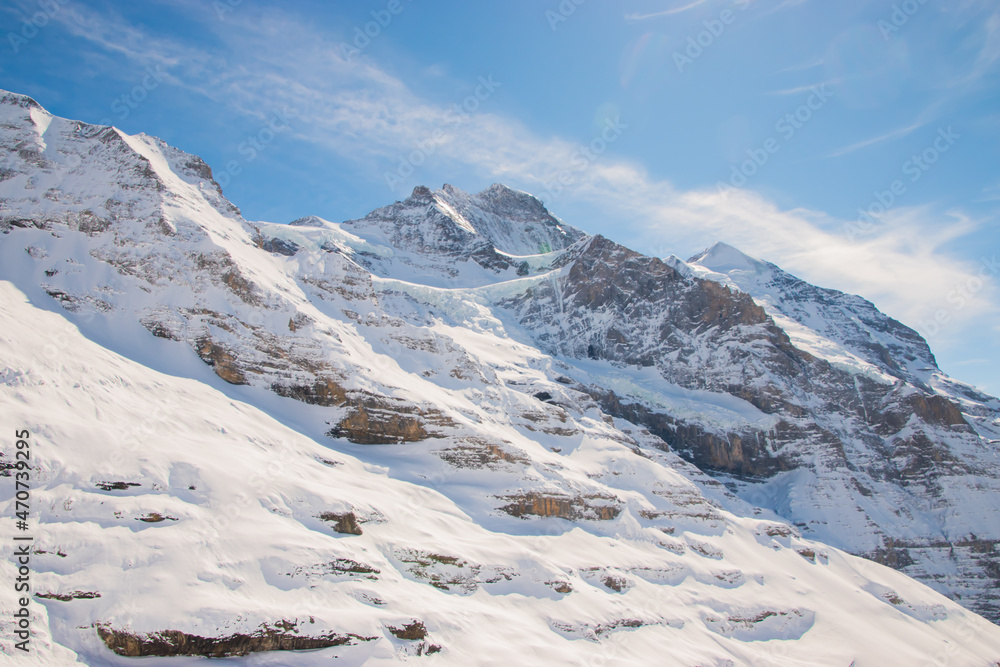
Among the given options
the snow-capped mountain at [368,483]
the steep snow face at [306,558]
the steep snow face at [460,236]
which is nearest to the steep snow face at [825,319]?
the snow-capped mountain at [368,483]

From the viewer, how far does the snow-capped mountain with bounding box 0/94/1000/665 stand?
22.1 m

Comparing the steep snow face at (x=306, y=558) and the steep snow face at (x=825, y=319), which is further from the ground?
the steep snow face at (x=825, y=319)

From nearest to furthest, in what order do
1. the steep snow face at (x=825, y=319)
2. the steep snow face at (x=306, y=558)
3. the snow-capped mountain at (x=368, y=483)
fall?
the steep snow face at (x=306, y=558)
the snow-capped mountain at (x=368, y=483)
the steep snow face at (x=825, y=319)

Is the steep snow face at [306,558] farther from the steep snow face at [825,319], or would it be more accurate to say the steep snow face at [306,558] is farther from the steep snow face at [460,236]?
the steep snow face at [825,319]

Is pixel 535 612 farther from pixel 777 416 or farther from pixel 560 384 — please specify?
pixel 777 416

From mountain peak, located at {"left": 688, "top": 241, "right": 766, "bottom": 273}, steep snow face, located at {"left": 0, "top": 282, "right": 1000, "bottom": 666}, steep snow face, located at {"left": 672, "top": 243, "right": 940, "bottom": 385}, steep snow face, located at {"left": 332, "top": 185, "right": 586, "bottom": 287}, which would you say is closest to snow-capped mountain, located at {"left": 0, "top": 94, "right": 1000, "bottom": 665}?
steep snow face, located at {"left": 0, "top": 282, "right": 1000, "bottom": 666}

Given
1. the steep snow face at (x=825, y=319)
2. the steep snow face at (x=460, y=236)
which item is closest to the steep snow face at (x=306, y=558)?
the steep snow face at (x=460, y=236)

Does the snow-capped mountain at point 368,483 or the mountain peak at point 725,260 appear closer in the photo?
the snow-capped mountain at point 368,483

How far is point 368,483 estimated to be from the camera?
37.4 metres

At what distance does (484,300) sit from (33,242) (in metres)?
88.0

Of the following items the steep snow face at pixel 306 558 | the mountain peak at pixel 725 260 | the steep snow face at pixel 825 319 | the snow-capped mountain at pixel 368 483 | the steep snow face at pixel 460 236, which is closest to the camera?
the steep snow face at pixel 306 558

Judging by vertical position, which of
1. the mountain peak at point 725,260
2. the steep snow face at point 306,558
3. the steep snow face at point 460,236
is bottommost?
the steep snow face at point 306,558

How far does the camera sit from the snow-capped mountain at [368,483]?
72.5ft

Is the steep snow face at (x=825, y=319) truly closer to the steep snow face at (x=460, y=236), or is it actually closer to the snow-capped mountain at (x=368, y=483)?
the snow-capped mountain at (x=368, y=483)
